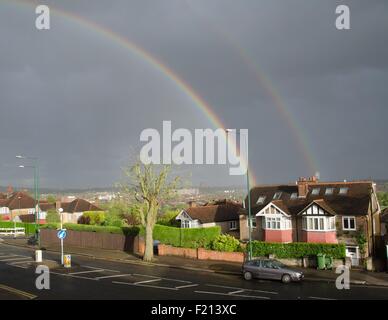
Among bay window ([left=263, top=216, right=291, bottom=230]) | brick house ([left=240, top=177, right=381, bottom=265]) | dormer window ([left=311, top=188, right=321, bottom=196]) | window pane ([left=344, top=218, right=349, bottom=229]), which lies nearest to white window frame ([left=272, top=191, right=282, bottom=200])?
brick house ([left=240, top=177, right=381, bottom=265])

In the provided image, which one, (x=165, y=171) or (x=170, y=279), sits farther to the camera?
(x=165, y=171)

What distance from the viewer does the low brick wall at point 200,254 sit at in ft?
126

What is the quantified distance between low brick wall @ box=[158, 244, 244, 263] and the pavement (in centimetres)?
90

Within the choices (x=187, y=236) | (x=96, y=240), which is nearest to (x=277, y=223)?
(x=187, y=236)

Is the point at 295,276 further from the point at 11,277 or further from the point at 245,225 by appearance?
the point at 245,225

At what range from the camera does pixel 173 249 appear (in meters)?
43.3

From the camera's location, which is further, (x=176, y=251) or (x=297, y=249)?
(x=176, y=251)

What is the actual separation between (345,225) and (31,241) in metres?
36.6

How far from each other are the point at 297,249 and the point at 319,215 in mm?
6355

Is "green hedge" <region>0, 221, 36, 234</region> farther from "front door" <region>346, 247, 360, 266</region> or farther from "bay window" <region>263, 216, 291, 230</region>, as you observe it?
"front door" <region>346, 247, 360, 266</region>

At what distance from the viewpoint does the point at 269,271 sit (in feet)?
94.2

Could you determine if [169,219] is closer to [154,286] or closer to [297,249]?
[297,249]

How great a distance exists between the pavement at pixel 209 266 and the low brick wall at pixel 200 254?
35.6 inches
